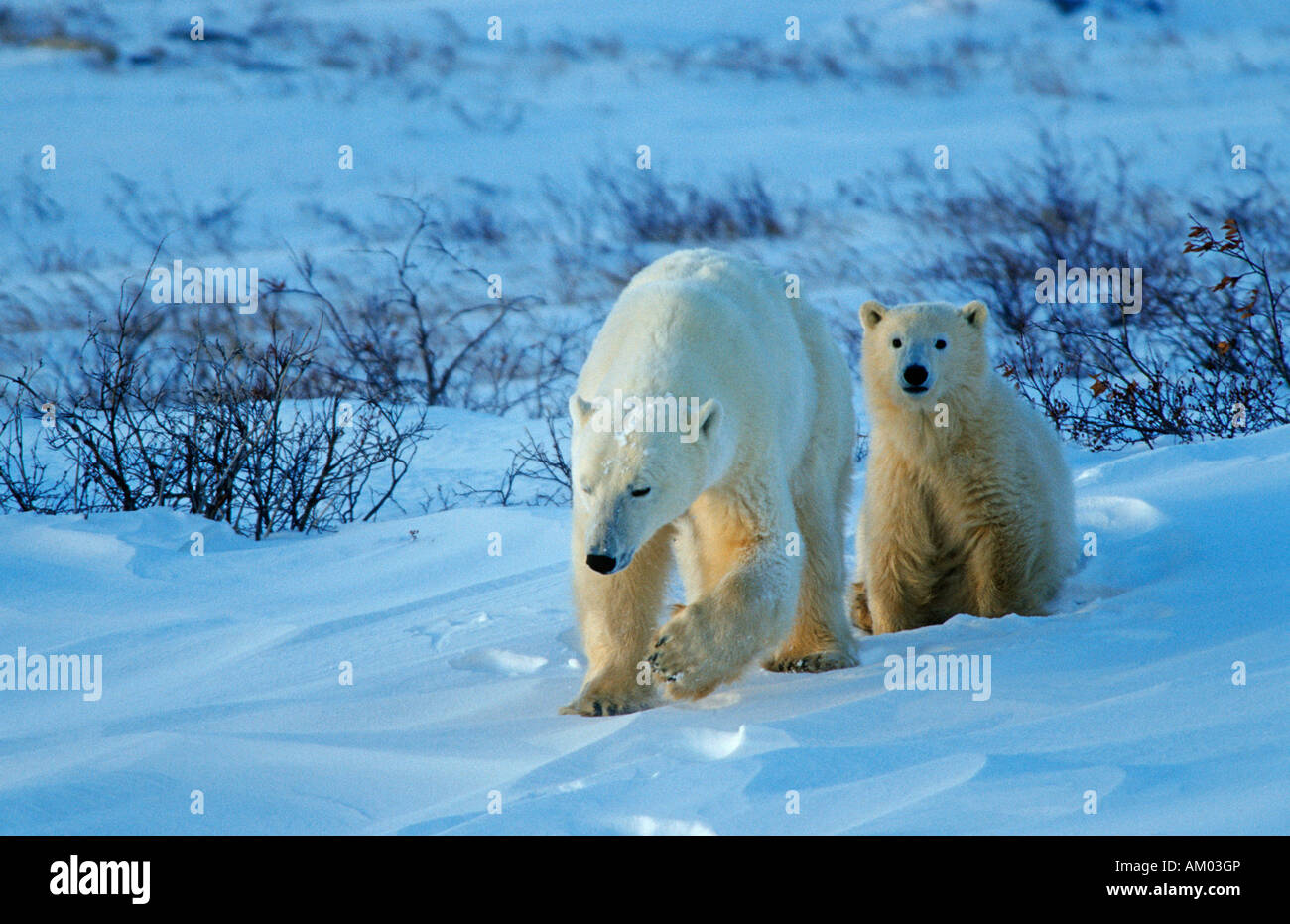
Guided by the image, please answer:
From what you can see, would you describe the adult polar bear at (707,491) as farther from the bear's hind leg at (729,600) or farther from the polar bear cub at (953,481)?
the polar bear cub at (953,481)

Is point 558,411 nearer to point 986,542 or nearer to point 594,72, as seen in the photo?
point 986,542

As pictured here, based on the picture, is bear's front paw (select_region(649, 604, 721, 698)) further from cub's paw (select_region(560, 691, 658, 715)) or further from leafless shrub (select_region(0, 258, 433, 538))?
leafless shrub (select_region(0, 258, 433, 538))

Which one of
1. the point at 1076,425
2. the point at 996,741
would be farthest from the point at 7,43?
the point at 996,741

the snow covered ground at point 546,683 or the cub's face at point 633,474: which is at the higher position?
the cub's face at point 633,474

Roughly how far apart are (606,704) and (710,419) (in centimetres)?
77

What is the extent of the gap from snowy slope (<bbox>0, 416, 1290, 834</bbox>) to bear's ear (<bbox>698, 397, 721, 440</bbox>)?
2.12ft

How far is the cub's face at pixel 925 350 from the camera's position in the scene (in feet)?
13.6

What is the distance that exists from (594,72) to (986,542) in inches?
700

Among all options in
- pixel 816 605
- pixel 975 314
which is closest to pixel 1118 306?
pixel 975 314

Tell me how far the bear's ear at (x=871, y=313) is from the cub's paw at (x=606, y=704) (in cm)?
157

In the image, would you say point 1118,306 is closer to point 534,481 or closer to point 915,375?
point 534,481

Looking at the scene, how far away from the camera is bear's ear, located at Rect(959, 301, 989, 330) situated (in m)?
4.23

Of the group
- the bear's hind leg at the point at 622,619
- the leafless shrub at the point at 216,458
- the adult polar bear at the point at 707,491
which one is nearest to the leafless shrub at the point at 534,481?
the leafless shrub at the point at 216,458

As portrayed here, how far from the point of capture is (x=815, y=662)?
3.74 metres
